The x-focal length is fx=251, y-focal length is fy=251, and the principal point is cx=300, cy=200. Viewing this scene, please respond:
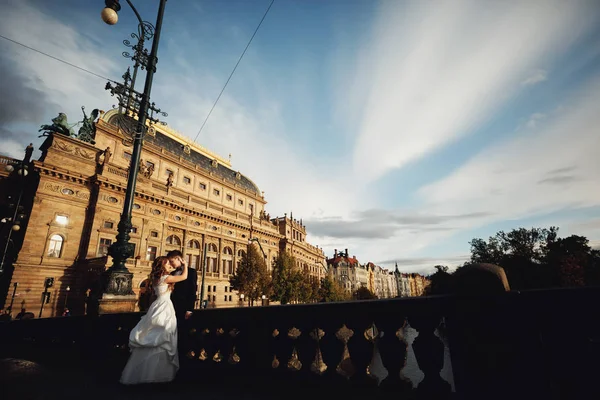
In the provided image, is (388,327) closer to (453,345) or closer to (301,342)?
(453,345)

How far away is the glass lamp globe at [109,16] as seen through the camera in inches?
260

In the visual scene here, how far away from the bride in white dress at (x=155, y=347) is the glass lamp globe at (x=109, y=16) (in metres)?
7.38

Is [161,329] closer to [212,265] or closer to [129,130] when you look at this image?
[129,130]

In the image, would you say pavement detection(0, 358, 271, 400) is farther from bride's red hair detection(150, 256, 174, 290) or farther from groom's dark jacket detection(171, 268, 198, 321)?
bride's red hair detection(150, 256, 174, 290)

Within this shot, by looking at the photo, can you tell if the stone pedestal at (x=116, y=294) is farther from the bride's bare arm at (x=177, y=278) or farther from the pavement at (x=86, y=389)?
the bride's bare arm at (x=177, y=278)

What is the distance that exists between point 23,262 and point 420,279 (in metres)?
172

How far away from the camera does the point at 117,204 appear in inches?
1065

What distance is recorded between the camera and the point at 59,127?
85.4 ft

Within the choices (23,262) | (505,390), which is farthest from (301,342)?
(23,262)

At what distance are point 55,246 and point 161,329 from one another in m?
27.8

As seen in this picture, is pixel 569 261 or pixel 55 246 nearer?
pixel 55 246

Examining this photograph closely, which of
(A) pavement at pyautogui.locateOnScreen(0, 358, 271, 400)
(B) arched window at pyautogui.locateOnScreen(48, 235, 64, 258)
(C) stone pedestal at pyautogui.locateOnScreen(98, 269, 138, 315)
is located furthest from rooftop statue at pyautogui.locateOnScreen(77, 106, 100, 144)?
(A) pavement at pyautogui.locateOnScreen(0, 358, 271, 400)

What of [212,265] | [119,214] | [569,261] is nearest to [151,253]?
[119,214]

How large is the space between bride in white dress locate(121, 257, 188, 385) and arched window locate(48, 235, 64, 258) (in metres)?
27.3
